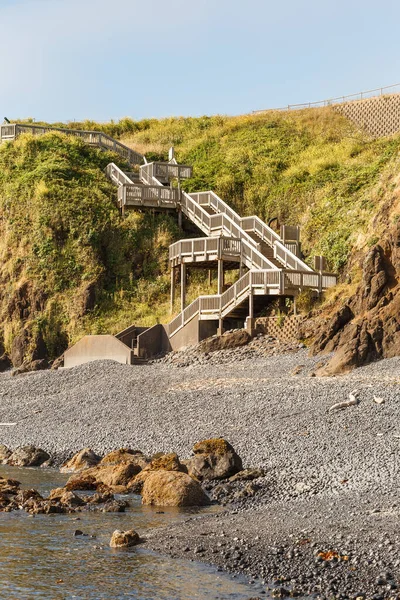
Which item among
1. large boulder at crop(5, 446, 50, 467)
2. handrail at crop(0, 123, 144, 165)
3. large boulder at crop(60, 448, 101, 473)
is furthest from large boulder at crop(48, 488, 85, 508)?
handrail at crop(0, 123, 144, 165)

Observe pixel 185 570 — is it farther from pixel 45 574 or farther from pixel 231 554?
pixel 45 574

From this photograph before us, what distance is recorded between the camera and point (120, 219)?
45.4 m

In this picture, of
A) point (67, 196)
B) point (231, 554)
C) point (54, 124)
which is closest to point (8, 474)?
point (231, 554)

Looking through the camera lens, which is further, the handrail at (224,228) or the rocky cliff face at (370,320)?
the handrail at (224,228)

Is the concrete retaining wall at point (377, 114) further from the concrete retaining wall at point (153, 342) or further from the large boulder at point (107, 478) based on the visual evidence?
the large boulder at point (107, 478)

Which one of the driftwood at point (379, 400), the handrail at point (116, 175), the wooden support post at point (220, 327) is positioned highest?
the handrail at point (116, 175)

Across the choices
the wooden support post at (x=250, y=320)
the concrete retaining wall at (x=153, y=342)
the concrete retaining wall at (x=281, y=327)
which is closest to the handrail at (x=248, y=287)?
the concrete retaining wall at (x=153, y=342)

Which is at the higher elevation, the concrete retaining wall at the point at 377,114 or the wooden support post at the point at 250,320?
the concrete retaining wall at the point at 377,114

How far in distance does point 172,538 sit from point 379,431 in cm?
702

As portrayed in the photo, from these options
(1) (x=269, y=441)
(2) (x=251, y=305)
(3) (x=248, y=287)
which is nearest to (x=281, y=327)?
(2) (x=251, y=305)

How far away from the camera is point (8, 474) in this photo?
21953 mm

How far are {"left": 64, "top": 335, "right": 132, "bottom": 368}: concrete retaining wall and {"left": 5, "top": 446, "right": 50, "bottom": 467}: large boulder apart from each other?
11694mm

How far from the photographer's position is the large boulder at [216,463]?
1952 cm

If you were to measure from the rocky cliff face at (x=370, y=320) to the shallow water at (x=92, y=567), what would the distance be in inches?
452
